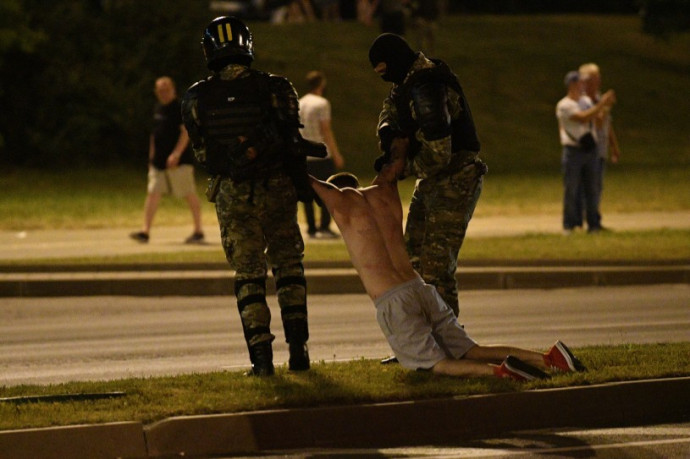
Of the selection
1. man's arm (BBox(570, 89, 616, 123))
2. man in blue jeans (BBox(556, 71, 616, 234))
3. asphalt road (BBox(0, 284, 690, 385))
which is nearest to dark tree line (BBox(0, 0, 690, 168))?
man in blue jeans (BBox(556, 71, 616, 234))

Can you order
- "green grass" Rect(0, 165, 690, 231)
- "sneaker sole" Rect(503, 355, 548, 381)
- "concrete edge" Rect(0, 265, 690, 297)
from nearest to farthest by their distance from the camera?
1. "sneaker sole" Rect(503, 355, 548, 381)
2. "concrete edge" Rect(0, 265, 690, 297)
3. "green grass" Rect(0, 165, 690, 231)

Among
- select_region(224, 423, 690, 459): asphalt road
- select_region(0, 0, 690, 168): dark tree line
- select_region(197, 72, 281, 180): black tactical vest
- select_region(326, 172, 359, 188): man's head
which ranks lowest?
select_region(0, 0, 690, 168): dark tree line

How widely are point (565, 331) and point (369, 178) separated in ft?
63.7

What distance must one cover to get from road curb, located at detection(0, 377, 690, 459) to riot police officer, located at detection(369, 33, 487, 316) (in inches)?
63.3

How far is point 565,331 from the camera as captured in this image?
12336 millimetres

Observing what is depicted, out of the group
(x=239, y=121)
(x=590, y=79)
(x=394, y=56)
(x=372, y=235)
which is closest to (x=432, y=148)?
(x=394, y=56)

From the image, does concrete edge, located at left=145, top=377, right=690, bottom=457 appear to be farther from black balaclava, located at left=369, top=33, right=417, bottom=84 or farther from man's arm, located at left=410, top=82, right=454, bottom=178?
black balaclava, located at left=369, top=33, right=417, bottom=84

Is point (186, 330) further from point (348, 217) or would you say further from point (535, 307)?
point (348, 217)

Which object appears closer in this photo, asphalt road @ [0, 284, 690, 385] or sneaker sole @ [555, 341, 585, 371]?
sneaker sole @ [555, 341, 585, 371]

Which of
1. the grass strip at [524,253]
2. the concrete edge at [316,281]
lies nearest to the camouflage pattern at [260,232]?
the concrete edge at [316,281]

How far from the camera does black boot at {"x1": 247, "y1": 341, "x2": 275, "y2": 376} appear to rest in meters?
9.12

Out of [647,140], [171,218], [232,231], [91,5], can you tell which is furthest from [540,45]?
[232,231]

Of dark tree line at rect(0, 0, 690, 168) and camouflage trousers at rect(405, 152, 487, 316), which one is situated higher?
camouflage trousers at rect(405, 152, 487, 316)

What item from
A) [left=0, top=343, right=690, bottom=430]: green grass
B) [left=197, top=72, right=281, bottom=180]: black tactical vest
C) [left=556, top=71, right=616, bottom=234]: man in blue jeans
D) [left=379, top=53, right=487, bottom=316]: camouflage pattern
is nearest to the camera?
[left=0, top=343, right=690, bottom=430]: green grass
